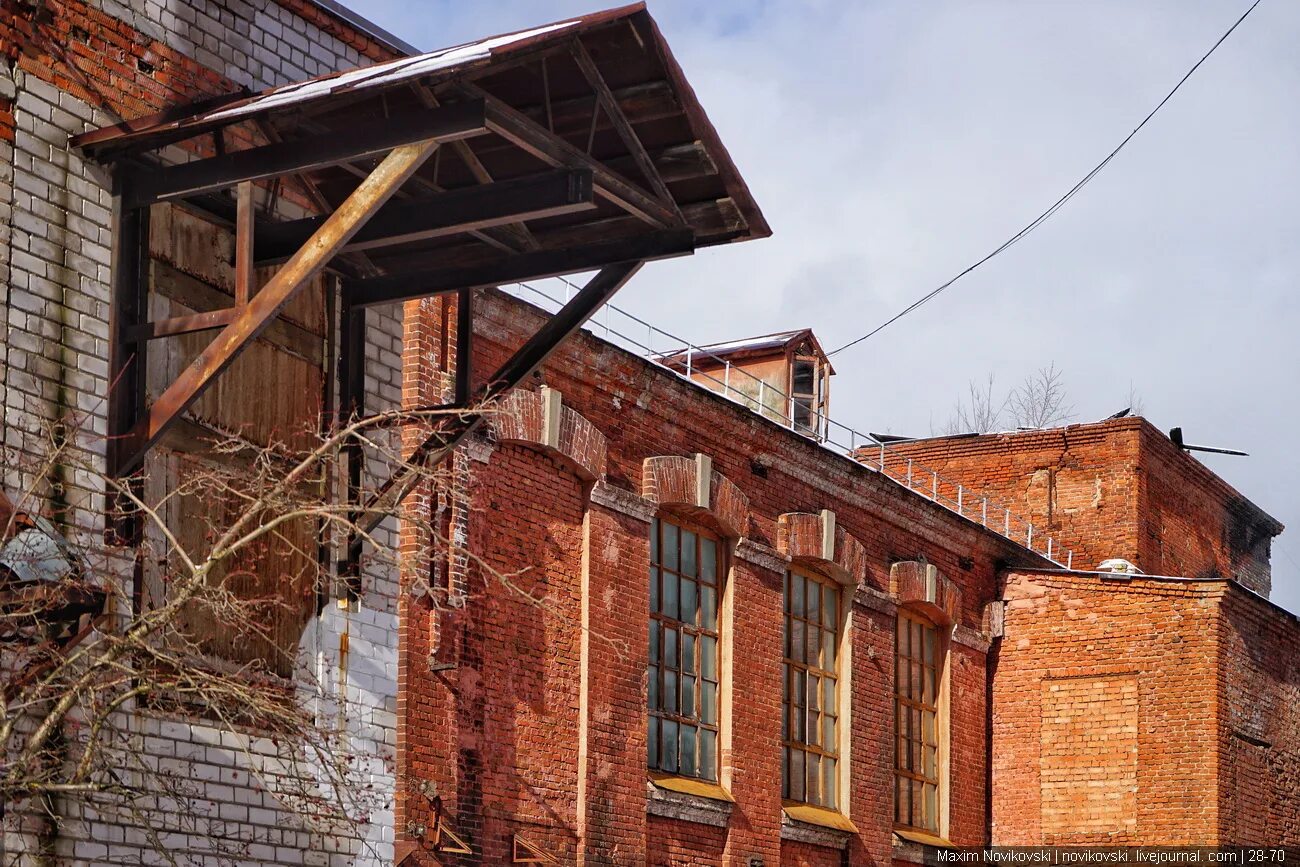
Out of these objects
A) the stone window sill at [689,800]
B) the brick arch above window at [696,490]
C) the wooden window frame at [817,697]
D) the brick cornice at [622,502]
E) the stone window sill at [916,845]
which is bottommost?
the stone window sill at [916,845]

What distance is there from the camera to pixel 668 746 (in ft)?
59.9

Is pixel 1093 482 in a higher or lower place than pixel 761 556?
higher

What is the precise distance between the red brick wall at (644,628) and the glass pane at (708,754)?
133 millimetres

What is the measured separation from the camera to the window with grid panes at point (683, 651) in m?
18.2

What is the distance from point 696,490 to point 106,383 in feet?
28.6

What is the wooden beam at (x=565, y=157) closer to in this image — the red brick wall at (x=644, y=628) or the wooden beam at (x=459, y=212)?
the wooden beam at (x=459, y=212)

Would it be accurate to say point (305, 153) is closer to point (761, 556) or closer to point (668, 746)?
point (668, 746)

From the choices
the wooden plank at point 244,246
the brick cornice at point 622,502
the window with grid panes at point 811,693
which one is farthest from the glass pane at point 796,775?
the wooden plank at point 244,246

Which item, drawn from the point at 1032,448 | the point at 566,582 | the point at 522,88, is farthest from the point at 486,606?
the point at 1032,448

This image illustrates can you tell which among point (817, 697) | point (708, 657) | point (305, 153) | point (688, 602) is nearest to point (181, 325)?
point (305, 153)

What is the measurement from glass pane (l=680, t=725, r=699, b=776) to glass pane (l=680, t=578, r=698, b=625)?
1.00 m

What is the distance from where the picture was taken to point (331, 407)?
12.5m

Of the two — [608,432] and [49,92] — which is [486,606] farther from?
[49,92]

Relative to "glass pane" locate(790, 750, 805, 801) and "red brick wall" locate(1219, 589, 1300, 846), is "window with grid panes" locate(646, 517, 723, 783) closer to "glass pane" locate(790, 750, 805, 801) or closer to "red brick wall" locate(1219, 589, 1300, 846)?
"glass pane" locate(790, 750, 805, 801)
